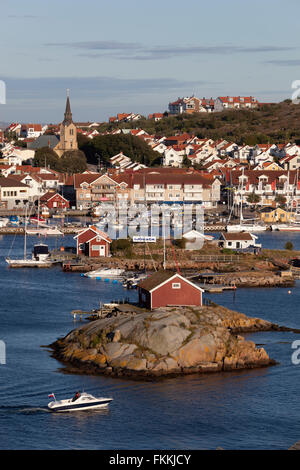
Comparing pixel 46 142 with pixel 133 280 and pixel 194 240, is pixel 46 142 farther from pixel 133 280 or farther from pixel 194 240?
pixel 133 280

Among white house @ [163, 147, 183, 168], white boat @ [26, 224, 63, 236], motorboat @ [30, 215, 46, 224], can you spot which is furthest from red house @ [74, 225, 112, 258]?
white house @ [163, 147, 183, 168]

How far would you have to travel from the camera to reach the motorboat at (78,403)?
1534 cm

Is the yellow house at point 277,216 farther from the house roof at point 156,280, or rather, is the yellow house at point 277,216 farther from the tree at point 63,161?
the house roof at point 156,280

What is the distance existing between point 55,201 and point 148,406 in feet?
116

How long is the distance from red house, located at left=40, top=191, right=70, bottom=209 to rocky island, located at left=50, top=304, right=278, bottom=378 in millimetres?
31569

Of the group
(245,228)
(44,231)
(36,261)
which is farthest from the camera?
(245,228)

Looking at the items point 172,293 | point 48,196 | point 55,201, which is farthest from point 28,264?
point 48,196

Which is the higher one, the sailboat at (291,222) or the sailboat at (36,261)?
the sailboat at (291,222)

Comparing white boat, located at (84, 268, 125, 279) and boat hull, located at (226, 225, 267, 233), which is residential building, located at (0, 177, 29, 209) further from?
white boat, located at (84, 268, 125, 279)

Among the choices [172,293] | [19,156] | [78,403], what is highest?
[19,156]

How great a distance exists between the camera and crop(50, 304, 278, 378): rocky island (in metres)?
17.5

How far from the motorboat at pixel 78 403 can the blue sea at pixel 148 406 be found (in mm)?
119

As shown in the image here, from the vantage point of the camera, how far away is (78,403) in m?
15.4

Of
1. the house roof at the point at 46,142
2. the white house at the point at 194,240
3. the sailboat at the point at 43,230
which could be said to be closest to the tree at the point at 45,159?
the house roof at the point at 46,142
